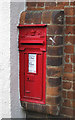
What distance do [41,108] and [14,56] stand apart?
629 millimetres

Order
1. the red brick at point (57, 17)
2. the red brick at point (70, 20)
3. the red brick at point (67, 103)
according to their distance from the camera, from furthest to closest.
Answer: the red brick at point (67, 103) < the red brick at point (70, 20) < the red brick at point (57, 17)

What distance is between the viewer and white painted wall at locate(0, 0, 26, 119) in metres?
1.68

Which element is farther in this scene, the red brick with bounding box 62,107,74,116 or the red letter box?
the red brick with bounding box 62,107,74,116

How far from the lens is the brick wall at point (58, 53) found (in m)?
1.64

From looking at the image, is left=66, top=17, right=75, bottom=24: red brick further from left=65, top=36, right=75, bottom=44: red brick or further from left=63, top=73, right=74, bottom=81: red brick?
left=63, top=73, right=74, bottom=81: red brick

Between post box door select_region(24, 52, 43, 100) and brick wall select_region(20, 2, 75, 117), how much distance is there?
8 centimetres

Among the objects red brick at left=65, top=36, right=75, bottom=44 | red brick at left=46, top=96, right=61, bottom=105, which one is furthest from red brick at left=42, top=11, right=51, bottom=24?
red brick at left=46, top=96, right=61, bottom=105

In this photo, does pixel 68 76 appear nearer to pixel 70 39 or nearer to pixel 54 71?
pixel 54 71

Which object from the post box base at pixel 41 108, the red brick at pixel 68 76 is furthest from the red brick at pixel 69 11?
the post box base at pixel 41 108

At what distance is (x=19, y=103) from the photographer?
1.88 m

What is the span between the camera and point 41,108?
69.8 inches

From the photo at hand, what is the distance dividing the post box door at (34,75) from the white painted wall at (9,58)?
0.38 ft

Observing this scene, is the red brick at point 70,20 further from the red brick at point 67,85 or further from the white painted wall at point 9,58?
the red brick at point 67,85

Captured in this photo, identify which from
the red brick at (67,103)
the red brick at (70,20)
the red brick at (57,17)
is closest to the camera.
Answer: the red brick at (57,17)
